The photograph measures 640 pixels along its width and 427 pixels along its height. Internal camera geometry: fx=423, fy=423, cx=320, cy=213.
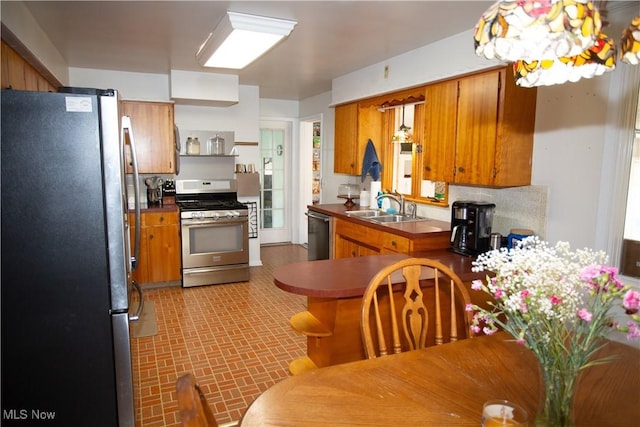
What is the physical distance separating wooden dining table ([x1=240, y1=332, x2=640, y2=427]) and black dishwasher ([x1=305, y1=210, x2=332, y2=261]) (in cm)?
293

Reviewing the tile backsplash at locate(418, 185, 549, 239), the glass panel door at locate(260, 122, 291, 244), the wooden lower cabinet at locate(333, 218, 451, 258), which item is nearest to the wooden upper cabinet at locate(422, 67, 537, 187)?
the tile backsplash at locate(418, 185, 549, 239)

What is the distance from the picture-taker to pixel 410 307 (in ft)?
5.64

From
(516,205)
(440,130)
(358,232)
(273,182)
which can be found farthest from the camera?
(273,182)

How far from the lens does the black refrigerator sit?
1.81 metres

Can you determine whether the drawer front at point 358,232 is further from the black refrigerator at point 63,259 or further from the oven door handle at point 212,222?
the black refrigerator at point 63,259

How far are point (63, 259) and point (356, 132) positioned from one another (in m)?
3.30

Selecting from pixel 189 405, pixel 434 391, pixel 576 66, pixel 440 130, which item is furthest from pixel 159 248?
pixel 576 66

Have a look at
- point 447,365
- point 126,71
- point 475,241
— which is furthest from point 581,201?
point 126,71

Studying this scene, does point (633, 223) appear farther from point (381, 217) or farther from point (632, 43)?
point (381, 217)

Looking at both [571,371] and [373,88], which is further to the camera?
[373,88]

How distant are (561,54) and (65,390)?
234 centimetres

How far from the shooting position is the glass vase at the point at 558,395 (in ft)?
3.16

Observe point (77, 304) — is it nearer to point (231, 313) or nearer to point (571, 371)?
point (571, 371)

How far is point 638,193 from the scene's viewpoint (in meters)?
2.30
